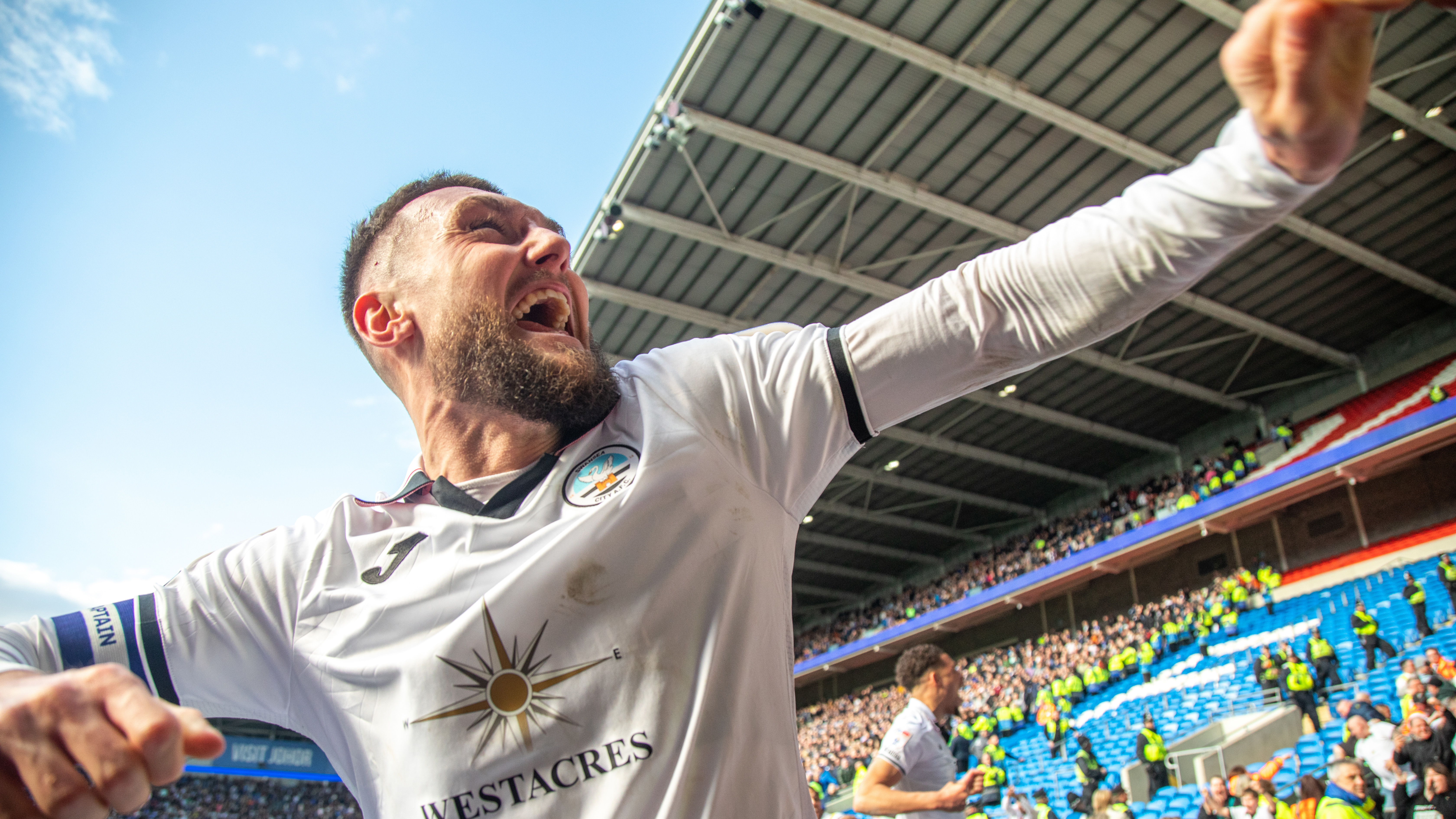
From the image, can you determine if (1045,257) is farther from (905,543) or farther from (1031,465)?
(905,543)

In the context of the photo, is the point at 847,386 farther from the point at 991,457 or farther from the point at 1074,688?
the point at 991,457

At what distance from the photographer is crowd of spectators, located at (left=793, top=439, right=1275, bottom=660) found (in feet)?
80.0

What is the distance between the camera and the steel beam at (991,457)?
84.0ft

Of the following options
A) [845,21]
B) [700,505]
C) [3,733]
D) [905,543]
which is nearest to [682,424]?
[700,505]

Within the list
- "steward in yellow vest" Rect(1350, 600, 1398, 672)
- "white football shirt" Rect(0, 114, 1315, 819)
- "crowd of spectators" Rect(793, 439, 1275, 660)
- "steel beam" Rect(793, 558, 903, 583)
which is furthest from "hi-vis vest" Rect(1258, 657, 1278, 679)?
"steel beam" Rect(793, 558, 903, 583)

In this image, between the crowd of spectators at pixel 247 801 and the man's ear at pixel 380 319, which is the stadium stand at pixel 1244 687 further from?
the crowd of spectators at pixel 247 801

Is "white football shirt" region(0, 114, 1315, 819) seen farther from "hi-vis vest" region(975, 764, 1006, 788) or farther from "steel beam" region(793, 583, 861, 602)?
"steel beam" region(793, 583, 861, 602)

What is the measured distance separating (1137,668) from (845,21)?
601 inches

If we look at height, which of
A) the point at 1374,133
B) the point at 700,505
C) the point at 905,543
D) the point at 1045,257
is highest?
the point at 1374,133

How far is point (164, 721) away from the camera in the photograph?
2.69 ft

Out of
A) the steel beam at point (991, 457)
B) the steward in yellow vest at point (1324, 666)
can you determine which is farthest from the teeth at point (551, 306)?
the steel beam at point (991, 457)

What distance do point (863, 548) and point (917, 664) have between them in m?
27.5

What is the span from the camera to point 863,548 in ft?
111

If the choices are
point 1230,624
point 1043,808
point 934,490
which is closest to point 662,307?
point 1043,808
